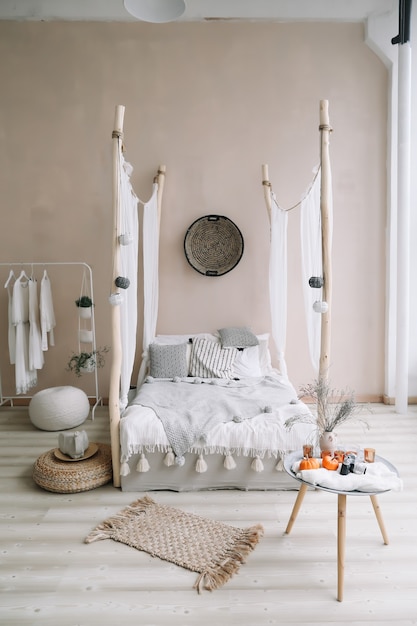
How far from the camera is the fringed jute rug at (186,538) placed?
2658mm

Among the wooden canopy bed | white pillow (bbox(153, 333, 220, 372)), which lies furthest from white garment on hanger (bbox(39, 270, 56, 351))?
the wooden canopy bed

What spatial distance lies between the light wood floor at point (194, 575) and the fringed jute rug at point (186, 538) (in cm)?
5

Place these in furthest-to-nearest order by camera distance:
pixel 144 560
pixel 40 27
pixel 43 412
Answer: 1. pixel 40 27
2. pixel 43 412
3. pixel 144 560

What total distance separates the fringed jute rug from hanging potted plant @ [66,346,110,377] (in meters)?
1.81

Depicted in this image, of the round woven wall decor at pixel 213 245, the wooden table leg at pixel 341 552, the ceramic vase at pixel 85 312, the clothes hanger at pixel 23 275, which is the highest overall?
the round woven wall decor at pixel 213 245

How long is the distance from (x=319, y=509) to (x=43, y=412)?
2.49 metres

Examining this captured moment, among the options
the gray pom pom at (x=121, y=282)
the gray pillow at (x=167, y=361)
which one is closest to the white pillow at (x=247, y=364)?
the gray pillow at (x=167, y=361)

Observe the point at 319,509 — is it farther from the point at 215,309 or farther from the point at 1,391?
the point at 1,391

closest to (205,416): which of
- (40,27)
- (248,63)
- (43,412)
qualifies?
(43,412)

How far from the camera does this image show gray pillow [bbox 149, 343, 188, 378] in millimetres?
4617

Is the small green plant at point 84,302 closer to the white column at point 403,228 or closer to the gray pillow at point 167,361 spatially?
the gray pillow at point 167,361

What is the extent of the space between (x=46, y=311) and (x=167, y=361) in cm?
126

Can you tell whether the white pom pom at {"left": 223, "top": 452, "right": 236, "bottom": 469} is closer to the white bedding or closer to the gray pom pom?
the white bedding

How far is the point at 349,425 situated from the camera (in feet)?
15.4
